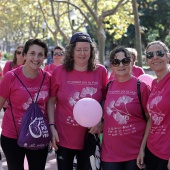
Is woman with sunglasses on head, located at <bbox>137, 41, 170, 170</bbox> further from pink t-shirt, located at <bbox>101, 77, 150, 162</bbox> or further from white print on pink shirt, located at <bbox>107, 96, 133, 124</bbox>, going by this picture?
white print on pink shirt, located at <bbox>107, 96, 133, 124</bbox>

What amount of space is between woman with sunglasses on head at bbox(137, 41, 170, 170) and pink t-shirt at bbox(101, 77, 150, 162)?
10 cm

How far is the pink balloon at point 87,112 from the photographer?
3.54m

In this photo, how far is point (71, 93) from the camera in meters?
3.82

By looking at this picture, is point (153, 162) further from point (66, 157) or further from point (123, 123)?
point (66, 157)

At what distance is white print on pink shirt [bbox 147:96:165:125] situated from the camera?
127 inches

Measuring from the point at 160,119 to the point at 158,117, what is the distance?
0.09 ft

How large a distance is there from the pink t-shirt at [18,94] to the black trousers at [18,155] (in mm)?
89

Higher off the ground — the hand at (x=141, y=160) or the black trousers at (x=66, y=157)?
the hand at (x=141, y=160)

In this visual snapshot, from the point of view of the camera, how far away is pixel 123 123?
11.5ft

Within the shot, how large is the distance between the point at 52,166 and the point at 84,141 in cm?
245

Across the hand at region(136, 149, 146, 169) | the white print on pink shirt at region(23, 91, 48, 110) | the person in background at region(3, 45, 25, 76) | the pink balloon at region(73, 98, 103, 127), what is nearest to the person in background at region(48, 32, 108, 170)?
the white print on pink shirt at region(23, 91, 48, 110)

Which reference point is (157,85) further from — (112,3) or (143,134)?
(112,3)

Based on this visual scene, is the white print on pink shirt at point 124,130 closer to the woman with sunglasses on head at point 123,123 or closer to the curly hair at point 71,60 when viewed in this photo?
the woman with sunglasses on head at point 123,123

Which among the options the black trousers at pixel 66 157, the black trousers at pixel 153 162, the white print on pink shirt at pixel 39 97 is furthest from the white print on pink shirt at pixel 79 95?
the black trousers at pixel 153 162
